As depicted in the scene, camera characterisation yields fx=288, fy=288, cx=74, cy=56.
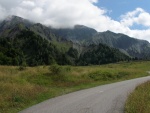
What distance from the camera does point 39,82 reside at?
32938mm

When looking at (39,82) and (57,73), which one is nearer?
(39,82)

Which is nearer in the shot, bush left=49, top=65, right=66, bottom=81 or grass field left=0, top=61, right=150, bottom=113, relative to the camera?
grass field left=0, top=61, right=150, bottom=113

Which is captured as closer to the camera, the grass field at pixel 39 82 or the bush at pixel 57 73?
the grass field at pixel 39 82

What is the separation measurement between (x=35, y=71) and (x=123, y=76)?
1623 cm

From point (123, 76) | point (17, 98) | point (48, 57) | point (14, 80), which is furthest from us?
point (48, 57)

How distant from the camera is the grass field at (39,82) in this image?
20.1 metres

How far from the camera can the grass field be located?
20141 millimetres

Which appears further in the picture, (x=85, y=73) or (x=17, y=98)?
(x=85, y=73)

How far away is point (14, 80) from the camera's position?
28438mm

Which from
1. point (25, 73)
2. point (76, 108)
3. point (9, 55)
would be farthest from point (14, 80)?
point (9, 55)

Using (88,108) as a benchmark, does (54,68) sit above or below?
above

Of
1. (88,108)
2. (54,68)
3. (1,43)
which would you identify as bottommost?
(88,108)

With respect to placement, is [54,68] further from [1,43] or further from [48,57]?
[48,57]

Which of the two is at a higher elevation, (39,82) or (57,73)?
(57,73)
